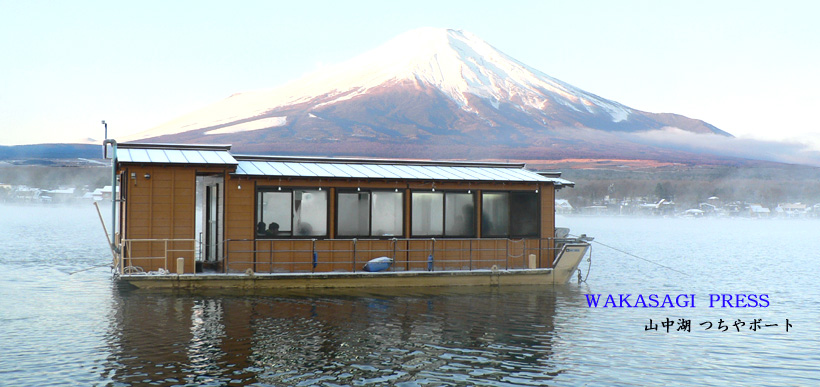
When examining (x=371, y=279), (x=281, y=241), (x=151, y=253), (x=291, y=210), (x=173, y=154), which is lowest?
(x=371, y=279)

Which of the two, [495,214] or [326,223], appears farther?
[495,214]

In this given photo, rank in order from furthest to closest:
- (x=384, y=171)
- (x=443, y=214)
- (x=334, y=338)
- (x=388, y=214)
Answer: (x=384, y=171), (x=443, y=214), (x=388, y=214), (x=334, y=338)

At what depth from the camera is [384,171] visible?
20.6 m

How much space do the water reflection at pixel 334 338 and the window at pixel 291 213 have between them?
65.4 inches

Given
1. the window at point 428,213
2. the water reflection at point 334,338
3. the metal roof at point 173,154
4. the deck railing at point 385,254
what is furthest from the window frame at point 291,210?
the window at point 428,213

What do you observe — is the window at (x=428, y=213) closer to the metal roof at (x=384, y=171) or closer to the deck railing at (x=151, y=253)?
the metal roof at (x=384, y=171)

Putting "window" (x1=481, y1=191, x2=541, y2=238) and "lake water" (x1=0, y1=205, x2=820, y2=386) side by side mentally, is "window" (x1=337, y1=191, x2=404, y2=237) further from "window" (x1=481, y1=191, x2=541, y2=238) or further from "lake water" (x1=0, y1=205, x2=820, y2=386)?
"window" (x1=481, y1=191, x2=541, y2=238)

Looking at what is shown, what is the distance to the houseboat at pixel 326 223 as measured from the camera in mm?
17844

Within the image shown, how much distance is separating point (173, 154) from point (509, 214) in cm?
926

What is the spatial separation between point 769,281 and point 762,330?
1656cm

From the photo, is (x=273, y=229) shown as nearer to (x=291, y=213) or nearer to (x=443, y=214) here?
(x=291, y=213)

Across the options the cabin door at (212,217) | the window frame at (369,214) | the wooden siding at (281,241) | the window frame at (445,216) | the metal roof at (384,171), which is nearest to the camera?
the wooden siding at (281,241)

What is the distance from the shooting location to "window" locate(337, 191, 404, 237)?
772 inches

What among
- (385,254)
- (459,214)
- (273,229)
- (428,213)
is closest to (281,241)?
(273,229)
